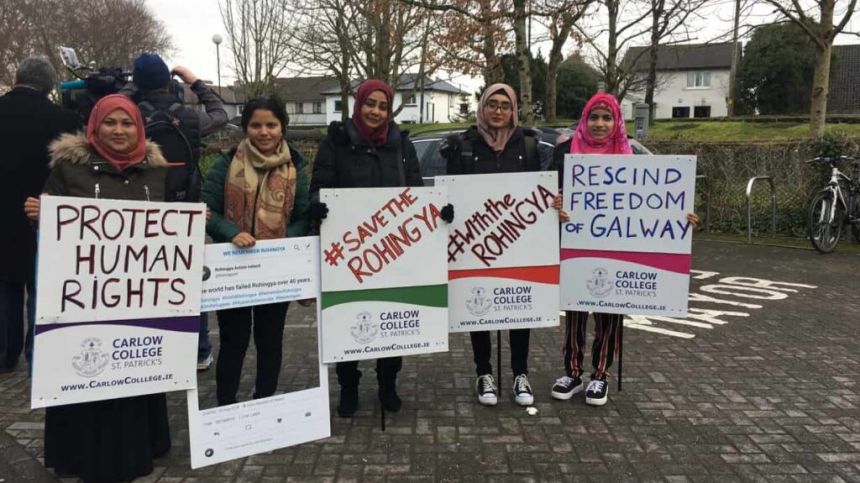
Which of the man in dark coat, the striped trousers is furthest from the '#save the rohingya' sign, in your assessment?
the man in dark coat

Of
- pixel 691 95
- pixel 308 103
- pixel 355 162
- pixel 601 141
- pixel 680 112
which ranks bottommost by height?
pixel 355 162

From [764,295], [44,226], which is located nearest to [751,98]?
[764,295]

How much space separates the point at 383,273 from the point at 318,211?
515 mm

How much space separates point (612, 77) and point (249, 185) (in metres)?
17.3

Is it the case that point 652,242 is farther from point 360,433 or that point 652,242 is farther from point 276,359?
point 276,359

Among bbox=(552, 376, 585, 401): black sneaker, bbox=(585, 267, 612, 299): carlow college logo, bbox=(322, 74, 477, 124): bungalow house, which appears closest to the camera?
bbox=(585, 267, 612, 299): carlow college logo

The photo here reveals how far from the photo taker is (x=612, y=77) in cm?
1861

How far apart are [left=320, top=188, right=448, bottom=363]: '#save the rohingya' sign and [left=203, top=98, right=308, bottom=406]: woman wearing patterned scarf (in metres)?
0.25

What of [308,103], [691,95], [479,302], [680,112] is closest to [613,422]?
[479,302]

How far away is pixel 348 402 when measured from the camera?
3791 mm

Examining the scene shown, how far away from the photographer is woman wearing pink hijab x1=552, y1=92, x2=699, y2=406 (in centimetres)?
374

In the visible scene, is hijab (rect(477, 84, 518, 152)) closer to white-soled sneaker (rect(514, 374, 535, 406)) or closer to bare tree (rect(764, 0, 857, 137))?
white-soled sneaker (rect(514, 374, 535, 406))

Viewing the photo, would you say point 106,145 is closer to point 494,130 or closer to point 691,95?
point 494,130

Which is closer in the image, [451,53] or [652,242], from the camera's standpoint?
[652,242]
